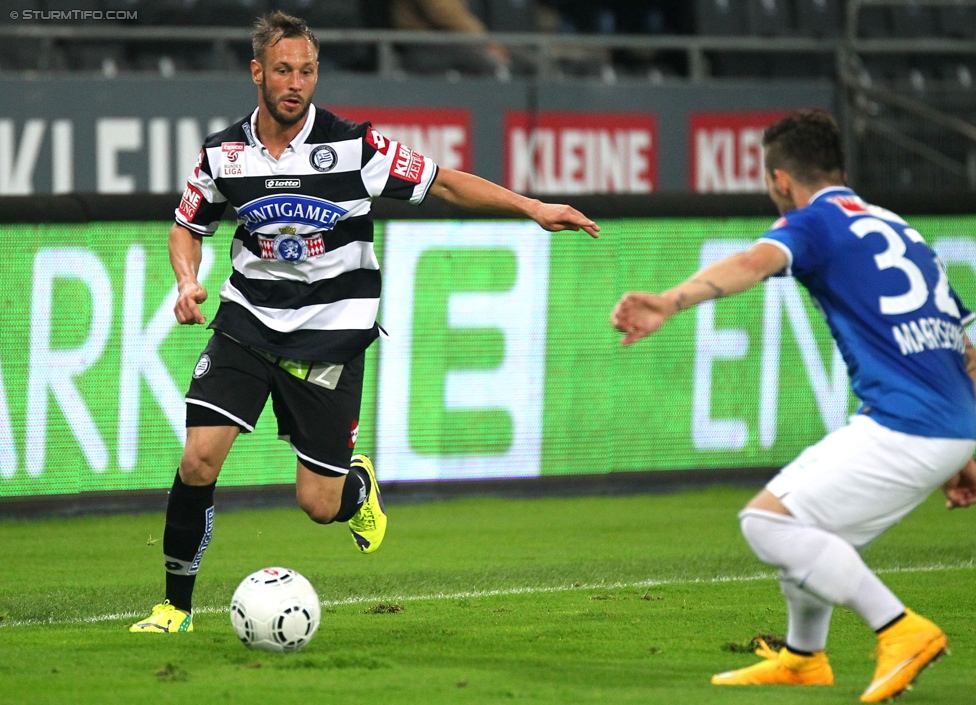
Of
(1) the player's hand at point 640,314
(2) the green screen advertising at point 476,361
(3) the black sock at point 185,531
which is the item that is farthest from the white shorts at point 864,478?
(2) the green screen advertising at point 476,361

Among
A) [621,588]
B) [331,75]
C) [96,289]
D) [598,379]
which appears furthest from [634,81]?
[621,588]

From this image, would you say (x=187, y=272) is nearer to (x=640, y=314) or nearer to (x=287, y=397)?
(x=287, y=397)

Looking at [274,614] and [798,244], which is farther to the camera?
[274,614]

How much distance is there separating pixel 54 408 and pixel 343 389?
10.3 feet

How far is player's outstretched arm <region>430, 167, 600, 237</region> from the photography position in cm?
538

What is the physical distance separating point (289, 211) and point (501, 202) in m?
0.80


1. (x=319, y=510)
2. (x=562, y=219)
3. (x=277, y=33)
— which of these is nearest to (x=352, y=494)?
(x=319, y=510)

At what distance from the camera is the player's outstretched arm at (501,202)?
5383 millimetres

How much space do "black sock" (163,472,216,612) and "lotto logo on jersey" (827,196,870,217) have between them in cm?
251

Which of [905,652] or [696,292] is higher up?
[696,292]

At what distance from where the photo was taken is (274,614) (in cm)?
505

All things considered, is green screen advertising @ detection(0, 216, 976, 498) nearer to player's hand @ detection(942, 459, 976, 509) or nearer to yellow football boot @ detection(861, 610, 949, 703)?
player's hand @ detection(942, 459, 976, 509)

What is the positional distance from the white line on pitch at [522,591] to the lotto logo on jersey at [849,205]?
276 centimetres

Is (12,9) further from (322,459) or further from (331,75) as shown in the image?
(322,459)
